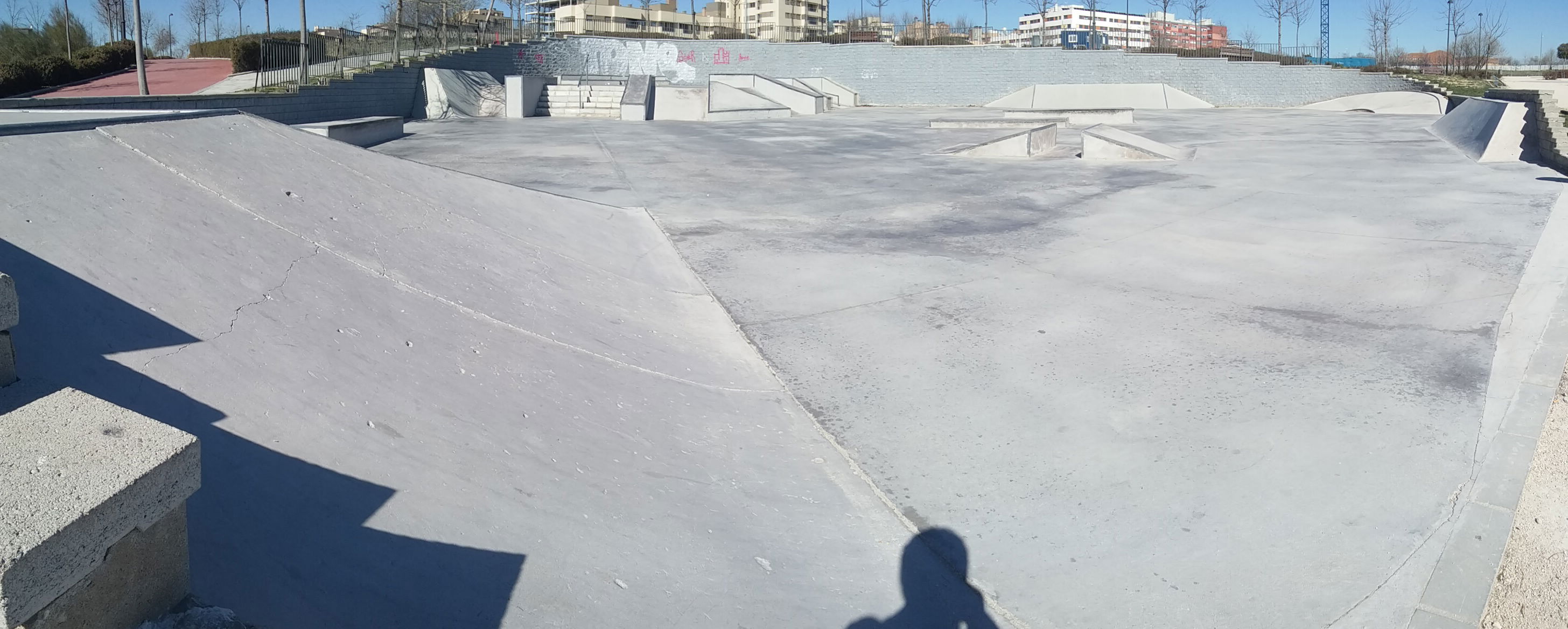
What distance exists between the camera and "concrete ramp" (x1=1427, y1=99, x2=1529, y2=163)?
15258 mm

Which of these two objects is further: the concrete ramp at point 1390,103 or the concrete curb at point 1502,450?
the concrete ramp at point 1390,103

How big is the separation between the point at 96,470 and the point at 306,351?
6.49 ft

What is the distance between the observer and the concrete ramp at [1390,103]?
1188 inches

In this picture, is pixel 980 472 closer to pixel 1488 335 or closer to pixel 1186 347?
pixel 1186 347

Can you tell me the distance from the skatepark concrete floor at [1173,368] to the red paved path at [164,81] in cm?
1204

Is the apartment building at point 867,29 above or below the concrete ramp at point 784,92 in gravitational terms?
above

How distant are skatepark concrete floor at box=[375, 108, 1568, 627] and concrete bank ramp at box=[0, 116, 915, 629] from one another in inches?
23.4

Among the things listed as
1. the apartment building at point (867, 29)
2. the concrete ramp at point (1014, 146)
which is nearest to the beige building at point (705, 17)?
the apartment building at point (867, 29)

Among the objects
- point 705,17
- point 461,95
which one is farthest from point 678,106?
point 705,17

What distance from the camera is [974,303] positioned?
274 inches

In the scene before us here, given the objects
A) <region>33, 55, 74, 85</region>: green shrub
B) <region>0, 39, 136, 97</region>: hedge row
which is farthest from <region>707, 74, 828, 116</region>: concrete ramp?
<region>33, 55, 74, 85</region>: green shrub

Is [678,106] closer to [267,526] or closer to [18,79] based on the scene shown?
[18,79]

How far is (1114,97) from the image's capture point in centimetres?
3853

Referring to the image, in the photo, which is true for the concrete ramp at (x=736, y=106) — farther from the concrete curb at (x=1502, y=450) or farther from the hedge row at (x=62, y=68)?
the concrete curb at (x=1502, y=450)
